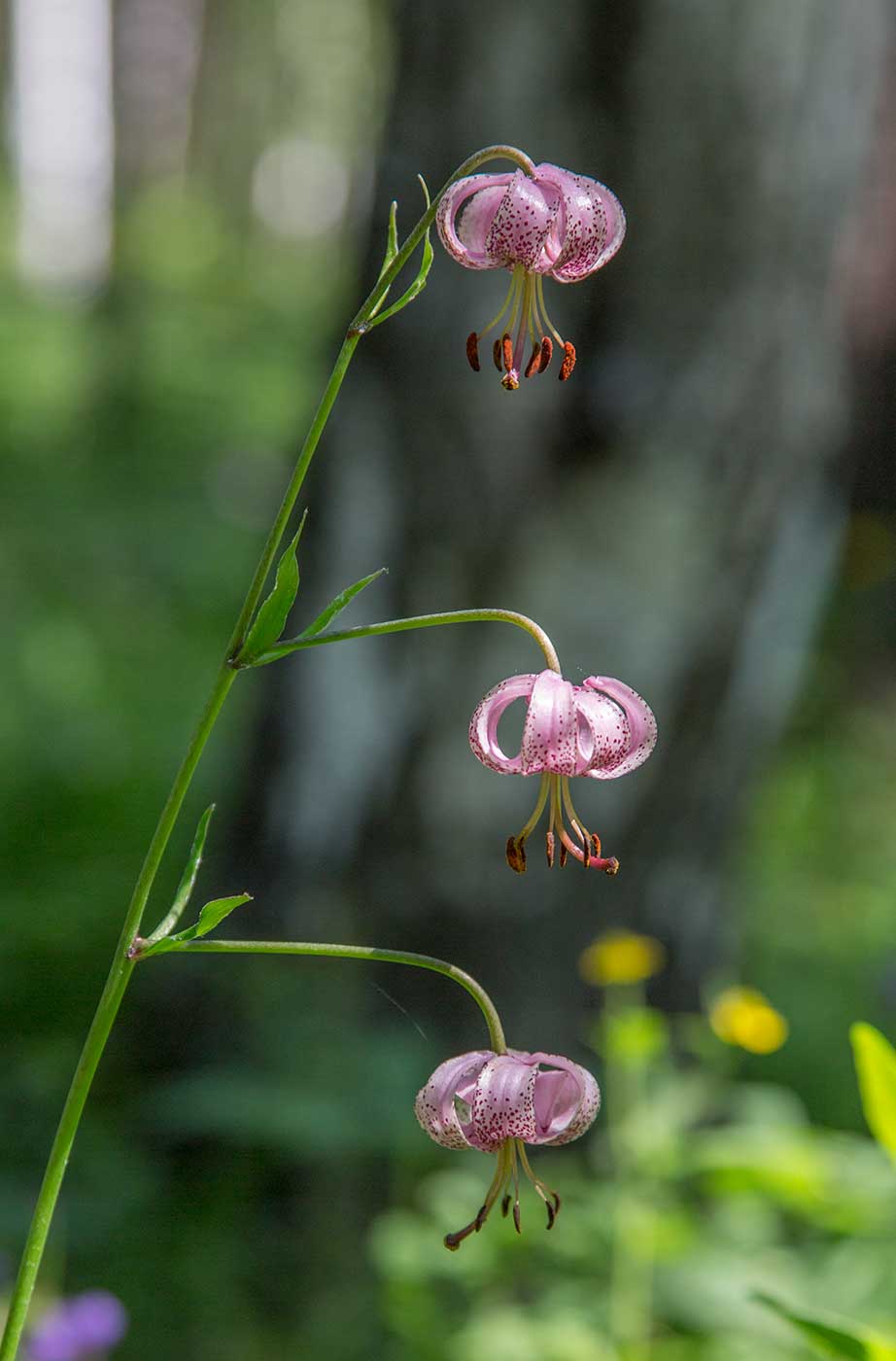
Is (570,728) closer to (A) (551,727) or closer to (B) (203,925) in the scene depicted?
(A) (551,727)

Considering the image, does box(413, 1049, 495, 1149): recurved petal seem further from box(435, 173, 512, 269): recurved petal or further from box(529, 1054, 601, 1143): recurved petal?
box(435, 173, 512, 269): recurved petal

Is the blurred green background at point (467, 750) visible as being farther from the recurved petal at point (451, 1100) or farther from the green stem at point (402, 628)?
the green stem at point (402, 628)

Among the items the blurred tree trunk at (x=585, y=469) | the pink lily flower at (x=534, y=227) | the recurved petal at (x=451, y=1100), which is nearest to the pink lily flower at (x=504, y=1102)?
the recurved petal at (x=451, y=1100)

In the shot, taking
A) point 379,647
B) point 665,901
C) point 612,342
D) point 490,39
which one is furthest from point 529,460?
point 665,901

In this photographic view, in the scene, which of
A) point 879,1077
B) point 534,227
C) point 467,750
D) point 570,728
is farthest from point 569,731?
point 467,750

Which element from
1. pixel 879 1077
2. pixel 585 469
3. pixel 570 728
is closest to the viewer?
pixel 570 728

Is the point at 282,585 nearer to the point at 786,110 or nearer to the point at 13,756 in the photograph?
the point at 786,110
